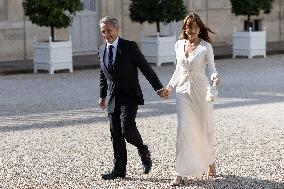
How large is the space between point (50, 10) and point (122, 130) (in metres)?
11.6

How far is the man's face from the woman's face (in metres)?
0.72

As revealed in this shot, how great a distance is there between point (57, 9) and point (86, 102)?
198 inches

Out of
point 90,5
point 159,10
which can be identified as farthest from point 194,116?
point 90,5

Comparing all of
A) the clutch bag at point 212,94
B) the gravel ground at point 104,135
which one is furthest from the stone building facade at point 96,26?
the clutch bag at point 212,94

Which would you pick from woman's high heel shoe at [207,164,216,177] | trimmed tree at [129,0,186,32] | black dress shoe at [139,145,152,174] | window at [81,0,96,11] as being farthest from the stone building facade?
woman's high heel shoe at [207,164,216,177]

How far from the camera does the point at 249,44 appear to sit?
2339cm

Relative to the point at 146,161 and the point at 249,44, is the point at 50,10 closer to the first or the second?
the point at 249,44

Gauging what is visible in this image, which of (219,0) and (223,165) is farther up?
(219,0)

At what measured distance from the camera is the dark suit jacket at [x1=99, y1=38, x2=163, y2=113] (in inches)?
344

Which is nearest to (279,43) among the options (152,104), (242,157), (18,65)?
(18,65)

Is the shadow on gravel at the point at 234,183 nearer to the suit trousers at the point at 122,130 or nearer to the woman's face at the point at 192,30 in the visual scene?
the suit trousers at the point at 122,130

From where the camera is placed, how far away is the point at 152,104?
14969 millimetres

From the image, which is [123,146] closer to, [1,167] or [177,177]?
[177,177]

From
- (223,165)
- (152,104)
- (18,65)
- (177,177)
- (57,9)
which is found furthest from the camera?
(18,65)
